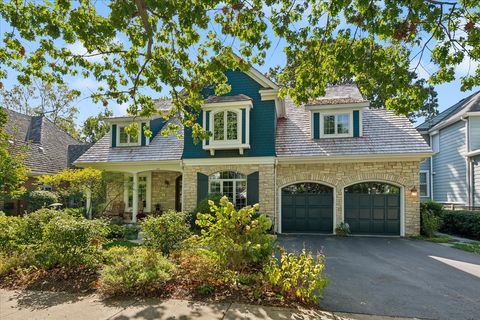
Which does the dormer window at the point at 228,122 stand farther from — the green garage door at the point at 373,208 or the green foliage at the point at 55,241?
the green foliage at the point at 55,241

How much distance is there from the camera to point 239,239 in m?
5.99

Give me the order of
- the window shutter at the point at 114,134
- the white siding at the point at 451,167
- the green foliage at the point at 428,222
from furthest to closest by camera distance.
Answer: the white siding at the point at 451,167 < the window shutter at the point at 114,134 < the green foliage at the point at 428,222

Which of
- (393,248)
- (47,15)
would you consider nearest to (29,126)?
(47,15)

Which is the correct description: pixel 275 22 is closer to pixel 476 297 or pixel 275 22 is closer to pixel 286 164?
pixel 476 297

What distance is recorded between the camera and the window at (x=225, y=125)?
46.5 ft

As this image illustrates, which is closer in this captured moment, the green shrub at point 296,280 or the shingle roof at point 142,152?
the green shrub at point 296,280

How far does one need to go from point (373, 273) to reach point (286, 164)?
7156mm

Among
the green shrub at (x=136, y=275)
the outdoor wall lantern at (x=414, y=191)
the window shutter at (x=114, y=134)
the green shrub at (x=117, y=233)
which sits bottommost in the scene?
the green shrub at (x=117, y=233)

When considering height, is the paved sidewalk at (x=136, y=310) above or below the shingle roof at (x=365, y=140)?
below

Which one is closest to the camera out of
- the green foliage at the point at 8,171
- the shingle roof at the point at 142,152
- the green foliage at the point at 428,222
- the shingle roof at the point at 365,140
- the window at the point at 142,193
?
the green foliage at the point at 8,171

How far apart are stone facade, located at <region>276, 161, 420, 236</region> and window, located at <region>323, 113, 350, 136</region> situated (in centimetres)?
169

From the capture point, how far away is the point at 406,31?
19.5 feet

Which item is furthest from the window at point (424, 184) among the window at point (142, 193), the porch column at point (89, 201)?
the porch column at point (89, 201)

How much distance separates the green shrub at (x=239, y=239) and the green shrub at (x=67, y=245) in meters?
2.50
